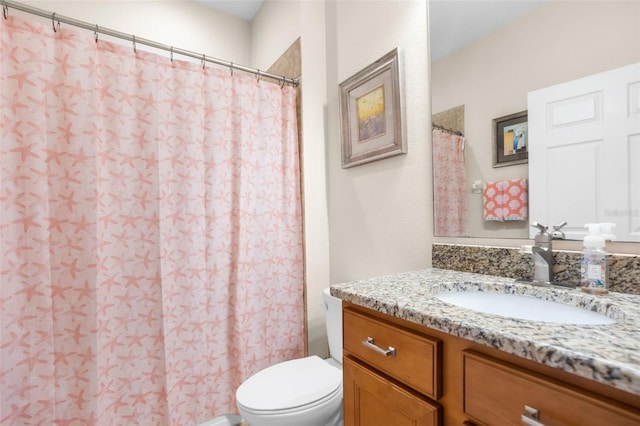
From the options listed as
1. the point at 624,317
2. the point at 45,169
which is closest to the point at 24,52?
the point at 45,169

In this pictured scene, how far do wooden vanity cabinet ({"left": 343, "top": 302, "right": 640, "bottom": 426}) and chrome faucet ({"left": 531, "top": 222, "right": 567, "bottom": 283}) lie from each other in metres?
0.45

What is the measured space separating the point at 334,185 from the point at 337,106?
472mm

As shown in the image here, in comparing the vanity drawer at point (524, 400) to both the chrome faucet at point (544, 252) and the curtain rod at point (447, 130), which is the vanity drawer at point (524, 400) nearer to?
the chrome faucet at point (544, 252)

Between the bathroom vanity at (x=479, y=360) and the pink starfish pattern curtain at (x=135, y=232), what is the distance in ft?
3.00

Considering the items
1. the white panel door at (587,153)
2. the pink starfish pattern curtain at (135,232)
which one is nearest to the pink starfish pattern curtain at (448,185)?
the white panel door at (587,153)

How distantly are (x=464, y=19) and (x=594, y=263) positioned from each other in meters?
0.98

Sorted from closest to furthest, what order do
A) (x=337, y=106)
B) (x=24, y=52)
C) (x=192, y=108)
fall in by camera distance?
(x=24, y=52) → (x=192, y=108) → (x=337, y=106)

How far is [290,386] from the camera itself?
1.24 m

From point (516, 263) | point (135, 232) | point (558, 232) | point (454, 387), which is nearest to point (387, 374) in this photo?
point (454, 387)

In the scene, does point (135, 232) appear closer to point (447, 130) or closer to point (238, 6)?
point (447, 130)

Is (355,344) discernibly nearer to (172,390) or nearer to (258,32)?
(172,390)

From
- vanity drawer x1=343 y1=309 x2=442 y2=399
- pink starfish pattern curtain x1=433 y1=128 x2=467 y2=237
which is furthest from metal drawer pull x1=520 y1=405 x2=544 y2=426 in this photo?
pink starfish pattern curtain x1=433 y1=128 x2=467 y2=237

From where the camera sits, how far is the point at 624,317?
615 mm

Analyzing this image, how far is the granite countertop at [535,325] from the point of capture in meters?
0.42
